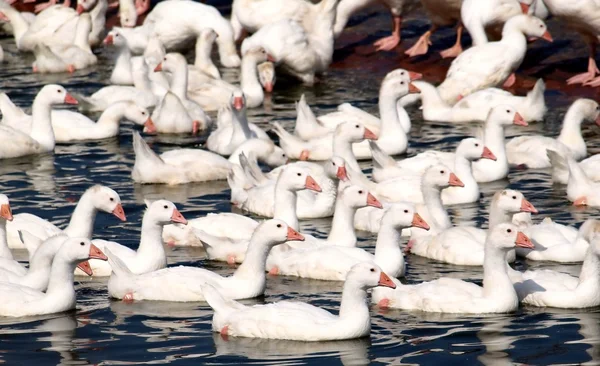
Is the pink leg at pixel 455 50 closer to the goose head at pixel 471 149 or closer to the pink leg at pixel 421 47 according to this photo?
the pink leg at pixel 421 47

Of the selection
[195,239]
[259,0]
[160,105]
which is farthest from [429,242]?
[259,0]

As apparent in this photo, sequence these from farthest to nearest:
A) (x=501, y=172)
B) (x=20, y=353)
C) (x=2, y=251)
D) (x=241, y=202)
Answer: (x=501, y=172) → (x=241, y=202) → (x=2, y=251) → (x=20, y=353)

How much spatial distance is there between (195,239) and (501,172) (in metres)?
4.34

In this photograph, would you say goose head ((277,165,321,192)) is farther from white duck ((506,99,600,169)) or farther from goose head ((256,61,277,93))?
goose head ((256,61,277,93))

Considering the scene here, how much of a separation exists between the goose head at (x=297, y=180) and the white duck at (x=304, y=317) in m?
2.91

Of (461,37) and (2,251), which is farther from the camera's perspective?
(461,37)

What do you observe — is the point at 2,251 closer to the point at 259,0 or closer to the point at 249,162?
the point at 249,162

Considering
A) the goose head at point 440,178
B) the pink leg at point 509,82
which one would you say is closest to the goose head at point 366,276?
the goose head at point 440,178

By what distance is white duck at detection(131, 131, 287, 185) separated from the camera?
1733 centimetres

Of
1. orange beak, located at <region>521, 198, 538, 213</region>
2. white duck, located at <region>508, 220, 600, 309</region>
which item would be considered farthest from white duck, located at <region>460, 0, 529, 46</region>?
white duck, located at <region>508, 220, 600, 309</region>

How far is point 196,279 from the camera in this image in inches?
500

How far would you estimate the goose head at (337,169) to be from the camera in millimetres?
15469

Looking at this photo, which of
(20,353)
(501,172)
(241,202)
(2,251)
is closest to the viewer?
(20,353)

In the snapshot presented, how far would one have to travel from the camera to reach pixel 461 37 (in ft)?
84.8
